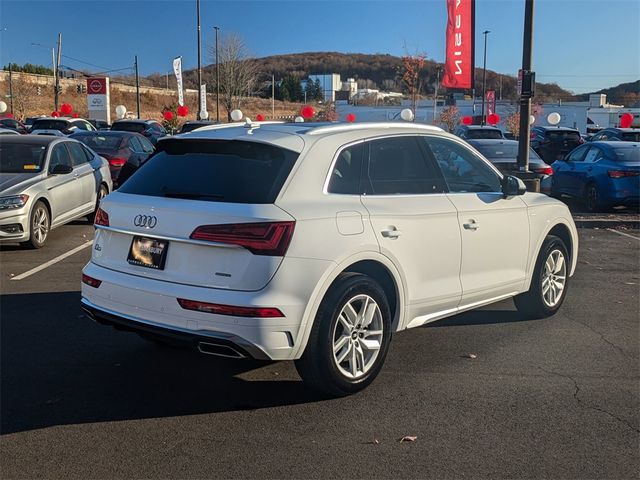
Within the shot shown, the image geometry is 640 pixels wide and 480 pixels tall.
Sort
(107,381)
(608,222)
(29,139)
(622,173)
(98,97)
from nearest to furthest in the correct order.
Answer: (107,381) < (29,139) < (608,222) < (622,173) < (98,97)

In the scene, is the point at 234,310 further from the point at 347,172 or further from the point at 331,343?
the point at 347,172

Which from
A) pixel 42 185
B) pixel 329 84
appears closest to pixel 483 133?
pixel 42 185

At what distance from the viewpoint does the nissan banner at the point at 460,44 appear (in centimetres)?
1683

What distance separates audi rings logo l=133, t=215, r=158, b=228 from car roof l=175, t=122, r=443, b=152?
69 centimetres

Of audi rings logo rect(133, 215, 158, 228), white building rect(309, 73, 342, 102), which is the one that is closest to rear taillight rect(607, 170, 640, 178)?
audi rings logo rect(133, 215, 158, 228)

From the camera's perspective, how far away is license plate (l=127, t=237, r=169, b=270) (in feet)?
14.0

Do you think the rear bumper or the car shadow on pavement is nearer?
the rear bumper

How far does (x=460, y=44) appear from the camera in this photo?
17.2 metres

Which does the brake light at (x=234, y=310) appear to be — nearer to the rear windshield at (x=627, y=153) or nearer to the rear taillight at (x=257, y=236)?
the rear taillight at (x=257, y=236)

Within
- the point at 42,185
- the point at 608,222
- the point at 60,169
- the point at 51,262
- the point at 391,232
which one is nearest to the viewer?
the point at 391,232

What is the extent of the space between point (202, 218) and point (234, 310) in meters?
0.59

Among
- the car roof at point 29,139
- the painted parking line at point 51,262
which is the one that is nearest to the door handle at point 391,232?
the painted parking line at point 51,262

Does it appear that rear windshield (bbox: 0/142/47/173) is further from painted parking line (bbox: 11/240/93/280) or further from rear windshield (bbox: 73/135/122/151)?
rear windshield (bbox: 73/135/122/151)

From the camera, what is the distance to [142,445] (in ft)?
12.5
